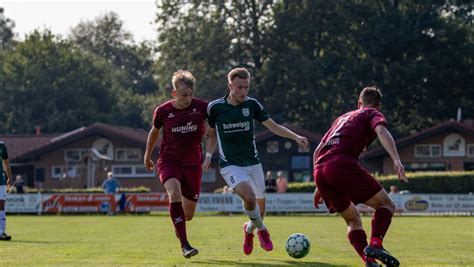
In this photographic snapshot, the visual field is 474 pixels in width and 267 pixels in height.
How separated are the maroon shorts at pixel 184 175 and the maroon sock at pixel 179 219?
39 cm

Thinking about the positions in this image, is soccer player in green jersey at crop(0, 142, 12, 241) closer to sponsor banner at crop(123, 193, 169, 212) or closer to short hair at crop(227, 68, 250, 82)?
short hair at crop(227, 68, 250, 82)

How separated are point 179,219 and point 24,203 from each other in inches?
1116

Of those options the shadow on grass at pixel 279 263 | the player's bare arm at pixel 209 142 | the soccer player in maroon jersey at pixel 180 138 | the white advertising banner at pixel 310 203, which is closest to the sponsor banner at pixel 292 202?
the white advertising banner at pixel 310 203

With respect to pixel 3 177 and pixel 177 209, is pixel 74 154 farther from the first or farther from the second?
pixel 177 209

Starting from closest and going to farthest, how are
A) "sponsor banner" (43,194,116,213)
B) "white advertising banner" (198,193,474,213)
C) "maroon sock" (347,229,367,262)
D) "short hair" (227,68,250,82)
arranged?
"maroon sock" (347,229,367,262)
"short hair" (227,68,250,82)
"white advertising banner" (198,193,474,213)
"sponsor banner" (43,194,116,213)

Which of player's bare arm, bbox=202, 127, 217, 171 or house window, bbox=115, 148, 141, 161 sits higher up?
house window, bbox=115, 148, 141, 161

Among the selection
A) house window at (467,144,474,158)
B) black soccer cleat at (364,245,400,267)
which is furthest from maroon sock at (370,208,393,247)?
house window at (467,144,474,158)

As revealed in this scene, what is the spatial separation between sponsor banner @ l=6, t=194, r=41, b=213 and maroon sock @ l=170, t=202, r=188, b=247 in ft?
91.8

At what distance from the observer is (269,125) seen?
12289 mm

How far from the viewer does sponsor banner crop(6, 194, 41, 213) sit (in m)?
39.2

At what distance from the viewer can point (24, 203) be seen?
39.3m

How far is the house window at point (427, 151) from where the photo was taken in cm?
5478

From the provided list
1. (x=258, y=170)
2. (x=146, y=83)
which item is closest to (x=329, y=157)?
(x=258, y=170)

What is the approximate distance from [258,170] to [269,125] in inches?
22.4
